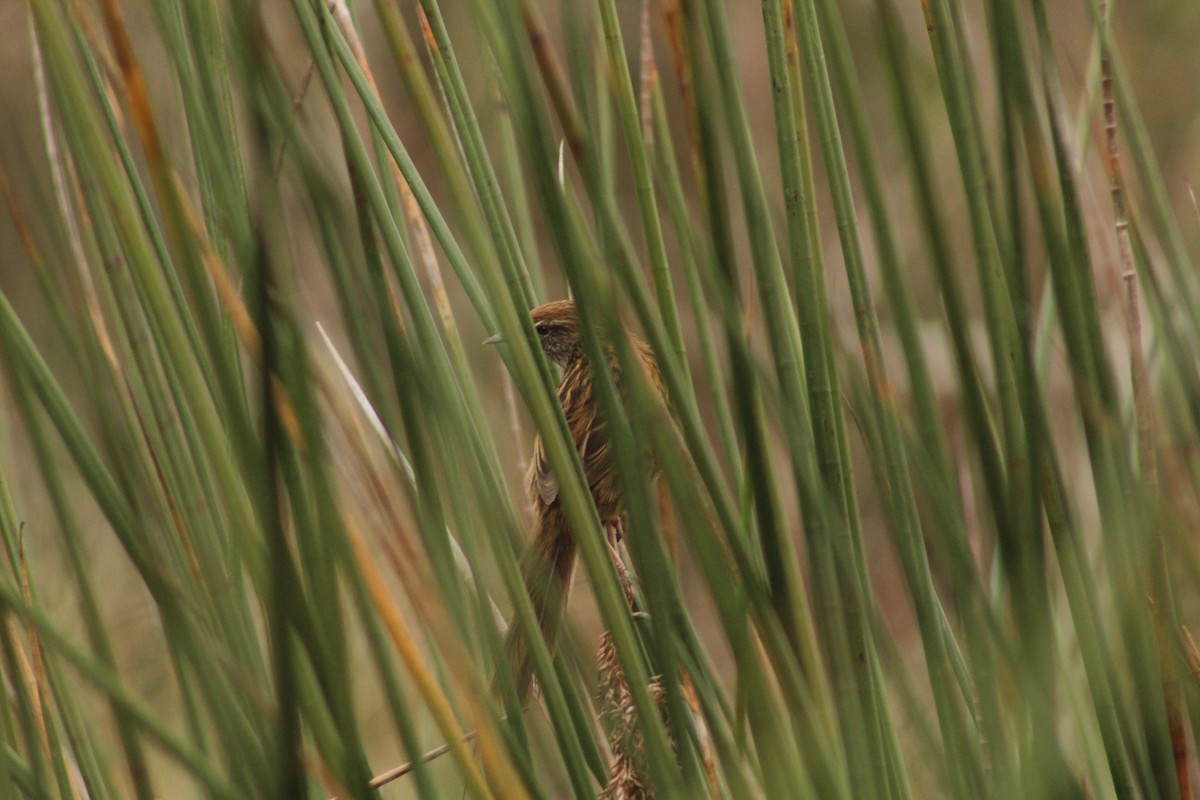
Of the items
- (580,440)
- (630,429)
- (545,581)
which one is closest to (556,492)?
(545,581)

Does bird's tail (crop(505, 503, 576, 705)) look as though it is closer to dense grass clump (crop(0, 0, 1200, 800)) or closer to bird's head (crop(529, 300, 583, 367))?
dense grass clump (crop(0, 0, 1200, 800))

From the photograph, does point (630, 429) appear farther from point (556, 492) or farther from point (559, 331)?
point (559, 331)

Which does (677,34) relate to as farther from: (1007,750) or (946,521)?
(1007,750)

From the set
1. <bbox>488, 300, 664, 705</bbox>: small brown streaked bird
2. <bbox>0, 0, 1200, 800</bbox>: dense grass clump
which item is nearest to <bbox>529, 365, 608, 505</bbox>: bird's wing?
<bbox>488, 300, 664, 705</bbox>: small brown streaked bird

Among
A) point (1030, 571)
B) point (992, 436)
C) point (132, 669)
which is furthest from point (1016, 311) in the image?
point (132, 669)

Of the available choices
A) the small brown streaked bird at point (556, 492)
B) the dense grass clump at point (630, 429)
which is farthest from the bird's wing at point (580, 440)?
the dense grass clump at point (630, 429)

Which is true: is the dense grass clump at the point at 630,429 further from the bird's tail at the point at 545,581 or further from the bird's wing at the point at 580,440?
the bird's wing at the point at 580,440
